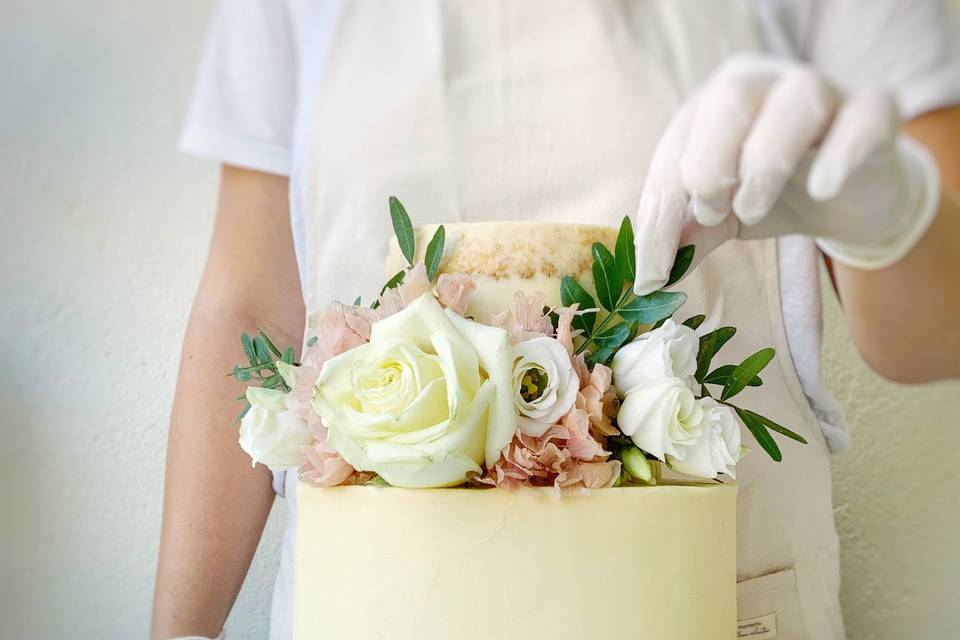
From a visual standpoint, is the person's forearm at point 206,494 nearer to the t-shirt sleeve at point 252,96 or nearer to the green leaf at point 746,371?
the t-shirt sleeve at point 252,96

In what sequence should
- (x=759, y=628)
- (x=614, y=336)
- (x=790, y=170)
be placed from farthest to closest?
(x=759, y=628) → (x=614, y=336) → (x=790, y=170)

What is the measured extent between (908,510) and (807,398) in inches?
10.4

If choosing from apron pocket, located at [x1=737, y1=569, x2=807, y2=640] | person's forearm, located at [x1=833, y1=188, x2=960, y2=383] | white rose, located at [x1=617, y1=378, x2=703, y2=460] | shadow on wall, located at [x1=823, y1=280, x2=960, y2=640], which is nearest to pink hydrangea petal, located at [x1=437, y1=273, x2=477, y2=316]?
white rose, located at [x1=617, y1=378, x2=703, y2=460]

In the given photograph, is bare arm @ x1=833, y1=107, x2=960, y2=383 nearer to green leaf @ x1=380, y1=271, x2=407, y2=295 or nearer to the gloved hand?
the gloved hand

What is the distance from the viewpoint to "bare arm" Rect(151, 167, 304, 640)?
695mm

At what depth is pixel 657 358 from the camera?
408 millimetres

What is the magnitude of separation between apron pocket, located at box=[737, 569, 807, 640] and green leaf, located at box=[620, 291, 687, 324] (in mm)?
261

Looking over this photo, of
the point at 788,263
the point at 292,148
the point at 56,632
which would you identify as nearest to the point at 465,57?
the point at 292,148

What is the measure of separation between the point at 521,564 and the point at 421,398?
0.10m

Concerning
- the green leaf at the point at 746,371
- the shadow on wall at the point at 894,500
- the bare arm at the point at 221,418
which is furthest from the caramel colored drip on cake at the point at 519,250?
the shadow on wall at the point at 894,500

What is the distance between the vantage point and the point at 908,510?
80 centimetres

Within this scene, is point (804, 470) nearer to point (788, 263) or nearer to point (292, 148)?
point (788, 263)

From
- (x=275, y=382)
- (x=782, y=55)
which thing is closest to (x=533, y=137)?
(x=782, y=55)

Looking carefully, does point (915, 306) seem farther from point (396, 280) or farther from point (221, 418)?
point (221, 418)
